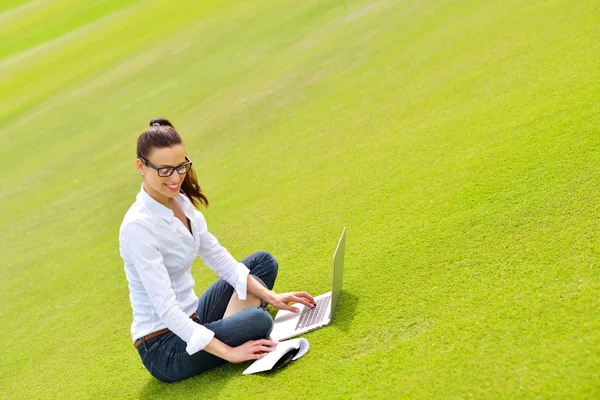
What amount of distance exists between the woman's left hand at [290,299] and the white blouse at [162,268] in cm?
19

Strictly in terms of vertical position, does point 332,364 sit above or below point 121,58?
below

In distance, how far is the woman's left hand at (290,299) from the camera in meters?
3.58

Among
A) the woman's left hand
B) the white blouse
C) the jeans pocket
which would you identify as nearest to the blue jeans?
the jeans pocket

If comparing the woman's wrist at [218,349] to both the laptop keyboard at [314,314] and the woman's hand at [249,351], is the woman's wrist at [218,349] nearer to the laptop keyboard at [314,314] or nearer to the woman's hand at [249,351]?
the woman's hand at [249,351]

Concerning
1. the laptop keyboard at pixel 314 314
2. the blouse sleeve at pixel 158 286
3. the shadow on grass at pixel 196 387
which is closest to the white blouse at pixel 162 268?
the blouse sleeve at pixel 158 286

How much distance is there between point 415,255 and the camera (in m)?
3.75

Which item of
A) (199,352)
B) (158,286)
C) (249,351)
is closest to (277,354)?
(249,351)

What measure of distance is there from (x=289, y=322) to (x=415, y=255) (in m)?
0.87

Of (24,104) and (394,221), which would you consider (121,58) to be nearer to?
(24,104)

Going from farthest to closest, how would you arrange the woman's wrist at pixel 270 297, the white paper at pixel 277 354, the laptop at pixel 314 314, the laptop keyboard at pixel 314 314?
1. the woman's wrist at pixel 270 297
2. the laptop keyboard at pixel 314 314
3. the laptop at pixel 314 314
4. the white paper at pixel 277 354

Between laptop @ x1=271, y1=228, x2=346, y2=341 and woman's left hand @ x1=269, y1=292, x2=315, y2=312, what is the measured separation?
58 millimetres

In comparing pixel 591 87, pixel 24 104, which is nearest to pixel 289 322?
pixel 591 87

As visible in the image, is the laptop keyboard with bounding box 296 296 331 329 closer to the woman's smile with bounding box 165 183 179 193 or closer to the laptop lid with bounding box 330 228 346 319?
the laptop lid with bounding box 330 228 346 319

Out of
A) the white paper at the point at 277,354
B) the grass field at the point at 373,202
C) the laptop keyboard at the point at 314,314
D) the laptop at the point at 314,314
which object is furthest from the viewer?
the laptop keyboard at the point at 314,314
